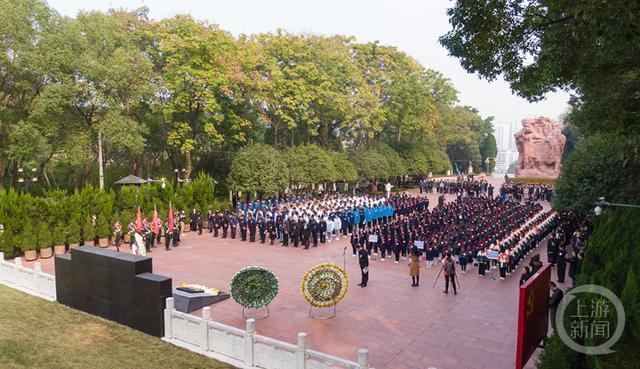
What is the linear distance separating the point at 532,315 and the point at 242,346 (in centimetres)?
513

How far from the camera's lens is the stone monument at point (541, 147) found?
153ft

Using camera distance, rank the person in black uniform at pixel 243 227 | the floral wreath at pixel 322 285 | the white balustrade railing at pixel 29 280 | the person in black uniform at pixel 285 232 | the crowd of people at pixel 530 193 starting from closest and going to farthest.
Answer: the floral wreath at pixel 322 285 → the white balustrade railing at pixel 29 280 → the person in black uniform at pixel 285 232 → the person in black uniform at pixel 243 227 → the crowd of people at pixel 530 193

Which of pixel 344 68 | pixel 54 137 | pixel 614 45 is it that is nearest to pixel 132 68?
pixel 54 137

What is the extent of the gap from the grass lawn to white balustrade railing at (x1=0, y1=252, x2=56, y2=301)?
42.3 inches

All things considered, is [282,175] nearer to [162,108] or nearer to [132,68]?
[162,108]

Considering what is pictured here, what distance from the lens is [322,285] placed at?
35.8ft

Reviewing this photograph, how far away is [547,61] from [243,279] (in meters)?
8.59

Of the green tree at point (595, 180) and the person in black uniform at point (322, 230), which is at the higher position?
the green tree at point (595, 180)

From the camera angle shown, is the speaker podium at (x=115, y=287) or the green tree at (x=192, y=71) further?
the green tree at (x=192, y=71)

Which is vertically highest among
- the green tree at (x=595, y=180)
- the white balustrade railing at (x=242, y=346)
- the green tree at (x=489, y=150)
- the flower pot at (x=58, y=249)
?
the green tree at (x=489, y=150)

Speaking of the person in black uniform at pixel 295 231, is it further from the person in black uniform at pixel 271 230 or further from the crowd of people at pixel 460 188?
the crowd of people at pixel 460 188

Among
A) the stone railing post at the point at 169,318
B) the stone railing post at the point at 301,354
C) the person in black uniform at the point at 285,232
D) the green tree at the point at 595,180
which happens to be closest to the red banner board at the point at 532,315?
the stone railing post at the point at 301,354

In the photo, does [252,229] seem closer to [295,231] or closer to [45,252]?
[295,231]

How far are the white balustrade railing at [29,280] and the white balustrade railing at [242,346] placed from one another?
4.88 m
